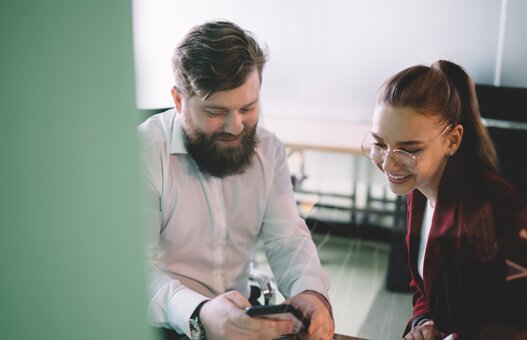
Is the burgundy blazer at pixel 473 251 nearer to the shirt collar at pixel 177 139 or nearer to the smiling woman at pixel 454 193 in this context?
the smiling woman at pixel 454 193

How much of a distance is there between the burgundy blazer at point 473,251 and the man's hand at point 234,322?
23cm

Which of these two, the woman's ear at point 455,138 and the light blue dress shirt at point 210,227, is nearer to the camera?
the woman's ear at point 455,138

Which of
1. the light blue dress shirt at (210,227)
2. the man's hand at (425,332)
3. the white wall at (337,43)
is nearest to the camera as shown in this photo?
the white wall at (337,43)

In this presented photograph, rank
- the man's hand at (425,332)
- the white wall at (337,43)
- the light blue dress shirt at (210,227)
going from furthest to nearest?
the light blue dress shirt at (210,227), the man's hand at (425,332), the white wall at (337,43)

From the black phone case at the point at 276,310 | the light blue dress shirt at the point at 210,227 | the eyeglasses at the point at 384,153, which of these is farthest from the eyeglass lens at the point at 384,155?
the black phone case at the point at 276,310

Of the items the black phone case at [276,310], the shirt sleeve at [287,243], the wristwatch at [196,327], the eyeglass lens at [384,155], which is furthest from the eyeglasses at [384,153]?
the wristwatch at [196,327]

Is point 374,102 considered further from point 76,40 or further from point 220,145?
point 76,40

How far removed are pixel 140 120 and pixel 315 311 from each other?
1.30ft

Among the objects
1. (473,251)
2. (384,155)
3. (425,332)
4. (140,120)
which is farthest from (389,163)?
(140,120)

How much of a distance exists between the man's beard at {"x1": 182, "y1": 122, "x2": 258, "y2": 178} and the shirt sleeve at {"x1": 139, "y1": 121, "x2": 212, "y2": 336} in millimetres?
65

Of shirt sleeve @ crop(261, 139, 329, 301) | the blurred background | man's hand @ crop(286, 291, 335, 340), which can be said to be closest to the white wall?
the blurred background

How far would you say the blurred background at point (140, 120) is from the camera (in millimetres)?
600

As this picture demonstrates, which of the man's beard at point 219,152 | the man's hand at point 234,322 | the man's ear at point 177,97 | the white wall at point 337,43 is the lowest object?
the man's hand at point 234,322

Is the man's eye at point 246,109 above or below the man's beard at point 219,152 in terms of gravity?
above
